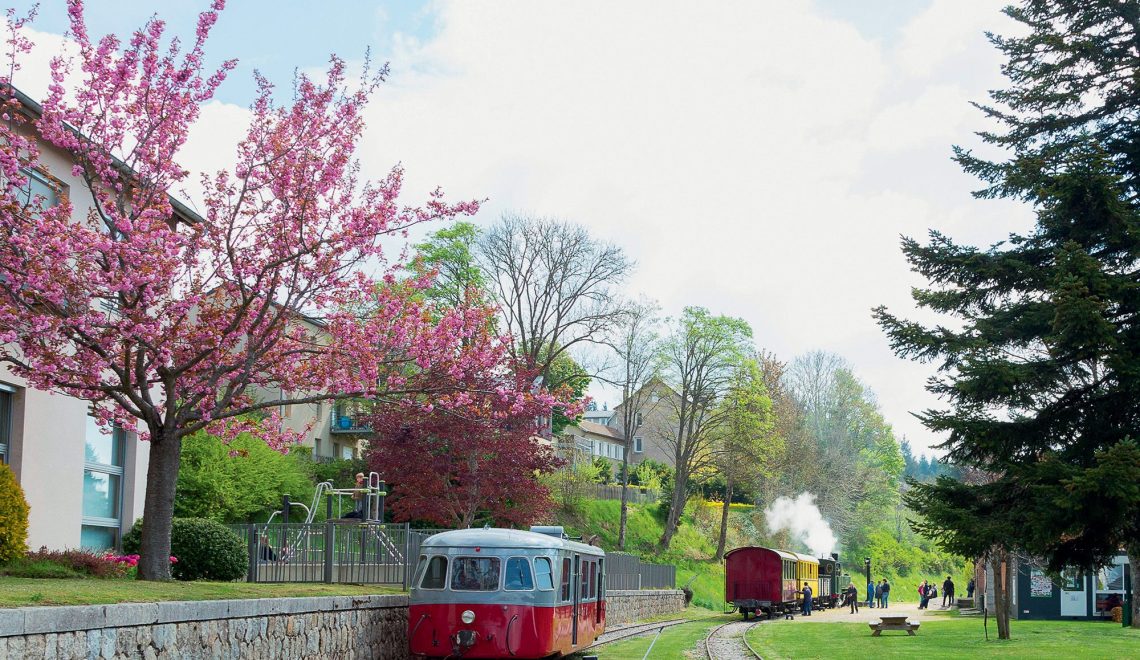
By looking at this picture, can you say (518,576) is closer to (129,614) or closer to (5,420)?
(129,614)

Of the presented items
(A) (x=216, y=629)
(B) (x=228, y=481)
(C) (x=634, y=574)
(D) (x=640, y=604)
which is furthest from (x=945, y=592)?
(A) (x=216, y=629)

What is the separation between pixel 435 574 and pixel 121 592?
566 centimetres

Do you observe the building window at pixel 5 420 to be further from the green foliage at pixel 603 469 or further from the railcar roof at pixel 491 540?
the green foliage at pixel 603 469

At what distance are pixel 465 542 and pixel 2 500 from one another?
6623 mm

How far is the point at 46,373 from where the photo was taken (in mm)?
14406

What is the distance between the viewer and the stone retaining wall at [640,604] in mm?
32531

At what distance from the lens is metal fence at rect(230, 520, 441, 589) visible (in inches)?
749

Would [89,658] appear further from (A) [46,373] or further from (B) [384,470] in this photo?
(B) [384,470]

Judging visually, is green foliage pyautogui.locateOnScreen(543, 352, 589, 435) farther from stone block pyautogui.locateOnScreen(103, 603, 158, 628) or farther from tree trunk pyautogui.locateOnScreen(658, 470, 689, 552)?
stone block pyautogui.locateOnScreen(103, 603, 158, 628)

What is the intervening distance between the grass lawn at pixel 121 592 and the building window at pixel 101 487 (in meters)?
5.95

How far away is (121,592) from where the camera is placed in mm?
11828

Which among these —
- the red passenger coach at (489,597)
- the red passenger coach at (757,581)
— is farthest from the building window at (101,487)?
the red passenger coach at (757,581)

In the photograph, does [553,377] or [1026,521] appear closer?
[1026,521]

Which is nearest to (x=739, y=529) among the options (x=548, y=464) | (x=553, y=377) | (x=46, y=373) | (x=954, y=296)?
(x=553, y=377)
